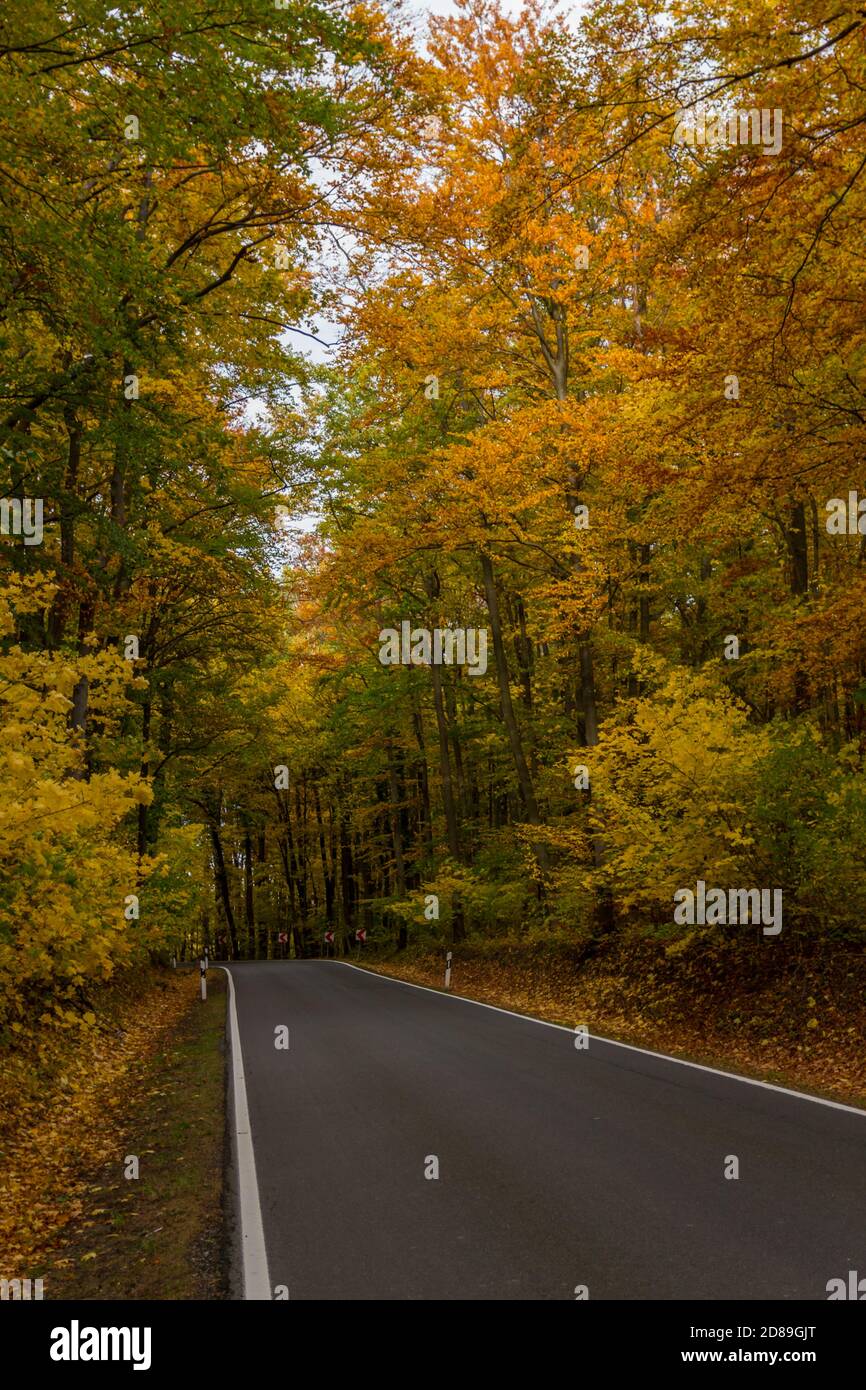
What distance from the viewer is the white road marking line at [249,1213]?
176 inches

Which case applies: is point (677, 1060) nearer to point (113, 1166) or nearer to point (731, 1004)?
point (731, 1004)

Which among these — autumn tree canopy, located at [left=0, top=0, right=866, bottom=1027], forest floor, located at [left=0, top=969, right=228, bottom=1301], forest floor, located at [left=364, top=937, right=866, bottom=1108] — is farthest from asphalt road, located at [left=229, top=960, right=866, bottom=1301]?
autumn tree canopy, located at [left=0, top=0, right=866, bottom=1027]

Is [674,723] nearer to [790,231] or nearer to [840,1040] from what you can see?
[840,1040]

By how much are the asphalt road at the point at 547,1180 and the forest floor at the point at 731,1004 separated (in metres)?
0.99

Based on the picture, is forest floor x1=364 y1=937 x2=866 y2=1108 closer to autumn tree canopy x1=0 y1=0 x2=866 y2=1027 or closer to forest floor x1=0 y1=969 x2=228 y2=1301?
autumn tree canopy x1=0 y1=0 x2=866 y2=1027

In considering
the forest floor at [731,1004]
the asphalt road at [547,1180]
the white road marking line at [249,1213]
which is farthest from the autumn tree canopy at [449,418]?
the asphalt road at [547,1180]

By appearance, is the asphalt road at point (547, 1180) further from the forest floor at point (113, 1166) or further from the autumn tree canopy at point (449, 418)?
the autumn tree canopy at point (449, 418)

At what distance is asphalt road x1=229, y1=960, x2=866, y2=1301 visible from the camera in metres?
4.35

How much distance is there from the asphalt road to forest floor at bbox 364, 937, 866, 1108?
986 millimetres
